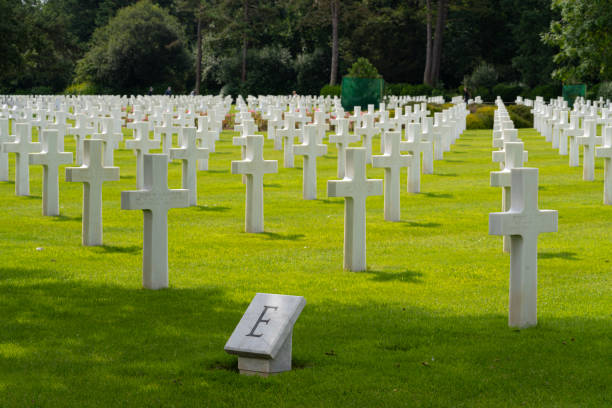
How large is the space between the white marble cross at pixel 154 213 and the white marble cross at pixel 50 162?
4454mm

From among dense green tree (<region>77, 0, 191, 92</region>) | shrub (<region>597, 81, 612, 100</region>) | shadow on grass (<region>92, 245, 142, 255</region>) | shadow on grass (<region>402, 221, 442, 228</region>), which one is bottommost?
shadow on grass (<region>92, 245, 142, 255</region>)

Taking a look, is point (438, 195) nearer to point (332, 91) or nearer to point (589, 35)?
point (589, 35)

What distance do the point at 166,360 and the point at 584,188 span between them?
1233cm

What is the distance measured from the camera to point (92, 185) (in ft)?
34.2

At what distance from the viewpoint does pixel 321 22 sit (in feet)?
221

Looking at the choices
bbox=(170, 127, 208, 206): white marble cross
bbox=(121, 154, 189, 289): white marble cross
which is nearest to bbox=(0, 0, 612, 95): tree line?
bbox=(170, 127, 208, 206): white marble cross

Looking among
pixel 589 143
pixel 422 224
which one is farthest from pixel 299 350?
pixel 589 143

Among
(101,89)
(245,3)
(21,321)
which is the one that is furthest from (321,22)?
(21,321)

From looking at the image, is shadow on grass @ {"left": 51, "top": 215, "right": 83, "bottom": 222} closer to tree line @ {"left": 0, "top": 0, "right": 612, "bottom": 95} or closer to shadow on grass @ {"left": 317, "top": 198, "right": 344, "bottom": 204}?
shadow on grass @ {"left": 317, "top": 198, "right": 344, "bottom": 204}

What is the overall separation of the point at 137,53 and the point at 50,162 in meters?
62.9

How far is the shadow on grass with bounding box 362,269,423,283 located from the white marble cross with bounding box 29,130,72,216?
5.13 metres

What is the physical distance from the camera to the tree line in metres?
66.2

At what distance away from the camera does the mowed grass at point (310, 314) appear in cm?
571

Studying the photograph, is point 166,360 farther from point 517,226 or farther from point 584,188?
point 584,188
